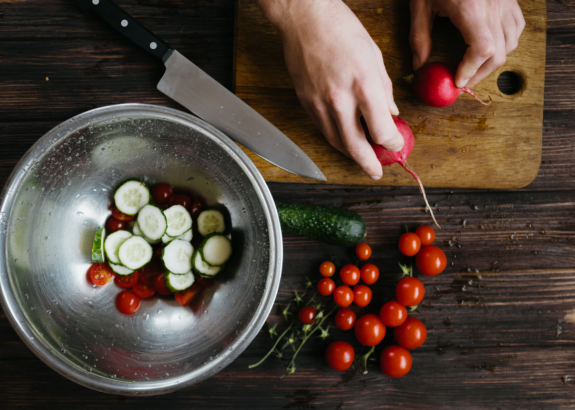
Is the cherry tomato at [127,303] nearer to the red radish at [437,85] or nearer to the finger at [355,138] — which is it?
the finger at [355,138]

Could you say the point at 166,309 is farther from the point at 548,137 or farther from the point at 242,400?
the point at 548,137

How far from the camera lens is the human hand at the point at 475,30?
1.07m

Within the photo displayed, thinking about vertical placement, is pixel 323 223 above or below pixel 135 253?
below

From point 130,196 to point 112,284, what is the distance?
30 cm

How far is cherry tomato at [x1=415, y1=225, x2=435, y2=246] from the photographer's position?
128 centimetres

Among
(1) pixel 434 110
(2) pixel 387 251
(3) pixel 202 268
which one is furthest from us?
(2) pixel 387 251

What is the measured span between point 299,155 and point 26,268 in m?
0.85

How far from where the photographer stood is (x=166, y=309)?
1.16 meters

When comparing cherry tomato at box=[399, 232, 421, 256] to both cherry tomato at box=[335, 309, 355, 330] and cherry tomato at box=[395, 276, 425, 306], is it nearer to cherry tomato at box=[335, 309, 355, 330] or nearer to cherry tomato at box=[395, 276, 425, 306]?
cherry tomato at box=[395, 276, 425, 306]

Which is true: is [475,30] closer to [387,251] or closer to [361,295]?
[387,251]

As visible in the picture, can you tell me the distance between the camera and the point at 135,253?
1133 millimetres

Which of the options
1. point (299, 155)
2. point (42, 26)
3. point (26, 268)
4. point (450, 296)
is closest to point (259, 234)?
point (299, 155)

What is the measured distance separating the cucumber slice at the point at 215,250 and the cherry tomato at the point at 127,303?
280 millimetres

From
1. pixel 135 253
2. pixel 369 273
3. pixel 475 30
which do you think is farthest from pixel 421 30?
pixel 135 253
